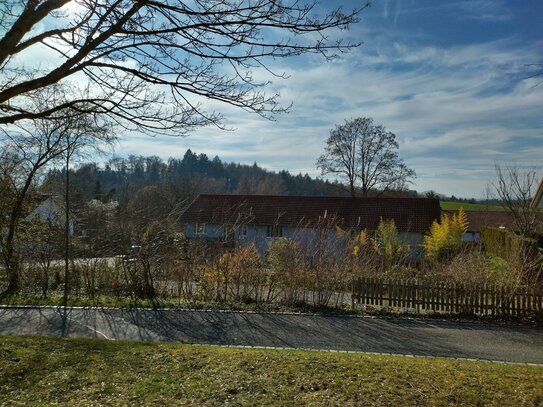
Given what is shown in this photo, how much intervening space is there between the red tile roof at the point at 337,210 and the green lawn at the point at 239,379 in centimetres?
2969

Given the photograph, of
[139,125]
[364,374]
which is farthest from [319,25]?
[364,374]

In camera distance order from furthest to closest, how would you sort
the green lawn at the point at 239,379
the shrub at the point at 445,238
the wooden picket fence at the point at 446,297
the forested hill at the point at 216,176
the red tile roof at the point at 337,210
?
the forested hill at the point at 216,176
the red tile roof at the point at 337,210
the shrub at the point at 445,238
the wooden picket fence at the point at 446,297
the green lawn at the point at 239,379

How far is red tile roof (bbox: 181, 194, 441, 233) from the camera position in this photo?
3722 cm

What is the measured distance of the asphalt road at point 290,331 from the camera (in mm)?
9258

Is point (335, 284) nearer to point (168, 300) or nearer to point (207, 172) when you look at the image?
point (168, 300)

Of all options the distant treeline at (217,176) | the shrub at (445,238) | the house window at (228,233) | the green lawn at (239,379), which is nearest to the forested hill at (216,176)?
the distant treeline at (217,176)

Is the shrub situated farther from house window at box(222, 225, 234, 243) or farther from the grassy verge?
the grassy verge

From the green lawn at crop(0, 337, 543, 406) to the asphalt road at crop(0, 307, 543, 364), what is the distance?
95.0 inches

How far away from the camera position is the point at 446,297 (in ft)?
44.4

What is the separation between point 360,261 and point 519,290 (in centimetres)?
457

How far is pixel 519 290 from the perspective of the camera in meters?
12.9

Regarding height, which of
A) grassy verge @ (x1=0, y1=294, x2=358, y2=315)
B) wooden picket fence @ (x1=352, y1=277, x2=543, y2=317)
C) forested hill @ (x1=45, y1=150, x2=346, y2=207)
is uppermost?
forested hill @ (x1=45, y1=150, x2=346, y2=207)

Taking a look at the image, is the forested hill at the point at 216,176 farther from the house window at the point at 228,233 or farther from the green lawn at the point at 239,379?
the green lawn at the point at 239,379

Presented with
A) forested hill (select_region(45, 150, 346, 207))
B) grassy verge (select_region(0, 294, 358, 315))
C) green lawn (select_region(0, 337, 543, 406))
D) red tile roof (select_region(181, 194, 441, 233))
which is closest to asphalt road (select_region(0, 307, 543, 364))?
grassy verge (select_region(0, 294, 358, 315))
